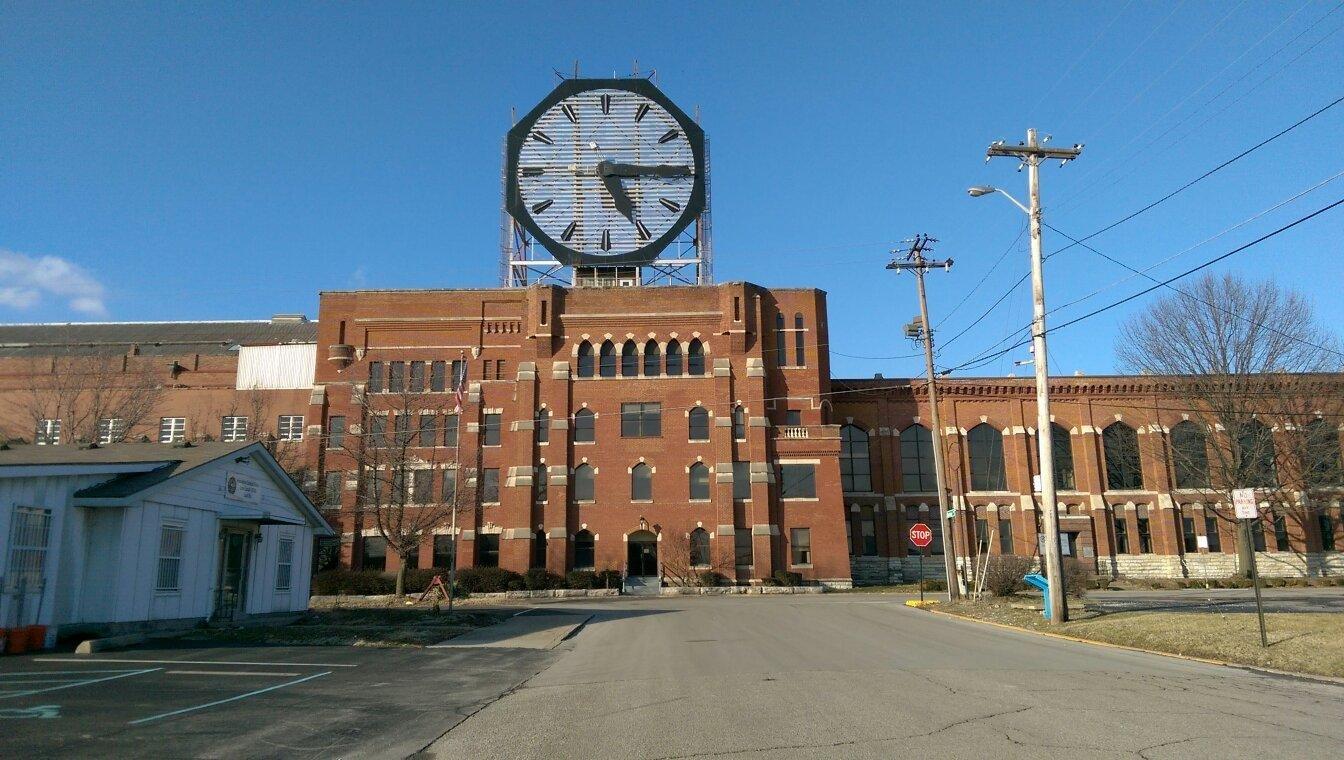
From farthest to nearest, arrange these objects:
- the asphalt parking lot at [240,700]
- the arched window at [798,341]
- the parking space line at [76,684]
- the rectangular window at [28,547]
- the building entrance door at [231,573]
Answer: the arched window at [798,341]
the building entrance door at [231,573]
the rectangular window at [28,547]
the parking space line at [76,684]
the asphalt parking lot at [240,700]

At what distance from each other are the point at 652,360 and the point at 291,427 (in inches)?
843

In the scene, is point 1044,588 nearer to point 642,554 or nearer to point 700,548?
point 700,548

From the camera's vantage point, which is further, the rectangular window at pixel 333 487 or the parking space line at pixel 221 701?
the rectangular window at pixel 333 487

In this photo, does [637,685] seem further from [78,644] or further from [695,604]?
[695,604]

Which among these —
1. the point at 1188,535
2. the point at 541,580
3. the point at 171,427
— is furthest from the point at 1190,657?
the point at 171,427

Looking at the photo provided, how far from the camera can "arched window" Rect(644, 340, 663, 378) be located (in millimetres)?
50375

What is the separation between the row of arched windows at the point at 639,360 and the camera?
165 ft

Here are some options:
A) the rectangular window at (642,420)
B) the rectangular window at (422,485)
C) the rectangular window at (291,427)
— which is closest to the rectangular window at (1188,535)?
the rectangular window at (642,420)

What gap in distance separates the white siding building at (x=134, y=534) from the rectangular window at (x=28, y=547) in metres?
0.02

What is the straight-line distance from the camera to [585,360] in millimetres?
50594

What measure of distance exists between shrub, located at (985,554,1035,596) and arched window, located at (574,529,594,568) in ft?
75.1

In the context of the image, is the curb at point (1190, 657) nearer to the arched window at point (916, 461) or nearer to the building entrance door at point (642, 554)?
the building entrance door at point (642, 554)

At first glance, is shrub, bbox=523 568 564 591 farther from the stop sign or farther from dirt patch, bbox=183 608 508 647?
the stop sign

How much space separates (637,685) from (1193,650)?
10.7 m
